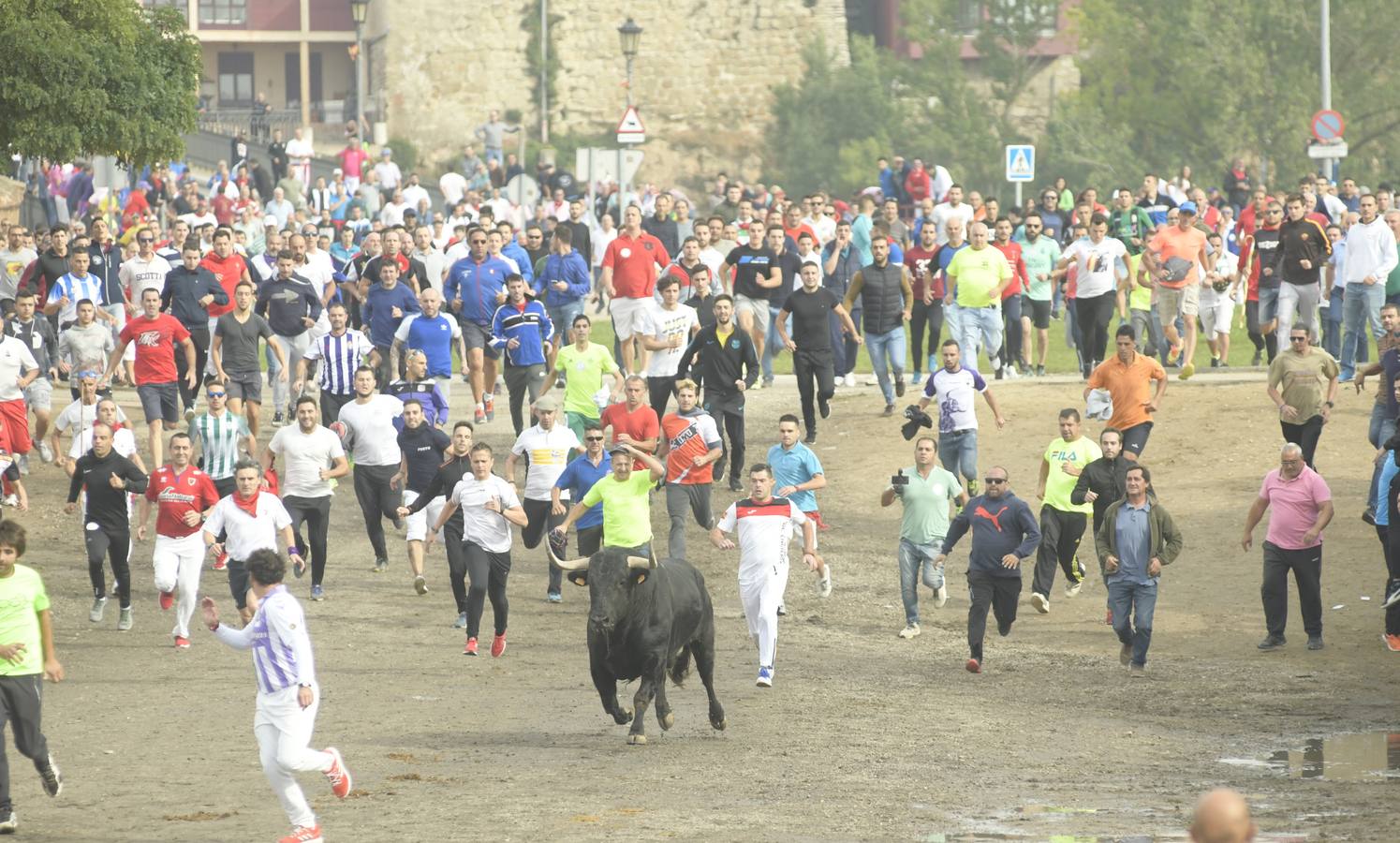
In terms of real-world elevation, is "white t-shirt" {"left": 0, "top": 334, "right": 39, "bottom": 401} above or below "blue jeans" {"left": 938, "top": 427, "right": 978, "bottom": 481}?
above

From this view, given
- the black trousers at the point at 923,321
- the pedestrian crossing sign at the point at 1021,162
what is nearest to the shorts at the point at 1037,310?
the black trousers at the point at 923,321

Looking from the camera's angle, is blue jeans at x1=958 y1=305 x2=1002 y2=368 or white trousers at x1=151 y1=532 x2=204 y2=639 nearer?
white trousers at x1=151 y1=532 x2=204 y2=639

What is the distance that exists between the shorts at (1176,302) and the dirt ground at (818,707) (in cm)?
155

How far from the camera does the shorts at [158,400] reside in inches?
872

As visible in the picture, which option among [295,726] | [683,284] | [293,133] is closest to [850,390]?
[683,284]

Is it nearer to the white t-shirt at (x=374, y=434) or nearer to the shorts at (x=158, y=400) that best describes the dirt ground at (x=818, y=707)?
the white t-shirt at (x=374, y=434)

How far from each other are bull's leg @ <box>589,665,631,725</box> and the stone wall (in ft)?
155

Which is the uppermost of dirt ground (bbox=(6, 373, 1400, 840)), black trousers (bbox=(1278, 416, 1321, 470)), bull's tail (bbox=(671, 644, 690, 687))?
black trousers (bbox=(1278, 416, 1321, 470))

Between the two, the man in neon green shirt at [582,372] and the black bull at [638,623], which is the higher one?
the man in neon green shirt at [582,372]

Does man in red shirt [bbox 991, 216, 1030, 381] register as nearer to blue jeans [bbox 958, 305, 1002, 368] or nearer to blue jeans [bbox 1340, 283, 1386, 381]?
blue jeans [bbox 958, 305, 1002, 368]

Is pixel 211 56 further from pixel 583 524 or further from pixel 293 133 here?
pixel 583 524

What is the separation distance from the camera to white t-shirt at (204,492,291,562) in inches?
670

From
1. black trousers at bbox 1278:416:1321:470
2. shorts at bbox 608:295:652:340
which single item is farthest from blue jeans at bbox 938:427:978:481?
shorts at bbox 608:295:652:340

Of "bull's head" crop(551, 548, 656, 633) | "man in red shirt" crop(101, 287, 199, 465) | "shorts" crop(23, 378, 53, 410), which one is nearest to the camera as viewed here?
"bull's head" crop(551, 548, 656, 633)
